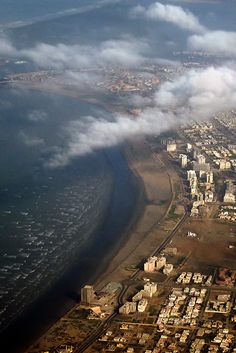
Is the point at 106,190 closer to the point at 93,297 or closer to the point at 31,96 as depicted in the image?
the point at 93,297

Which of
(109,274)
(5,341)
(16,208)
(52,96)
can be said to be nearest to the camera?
(5,341)

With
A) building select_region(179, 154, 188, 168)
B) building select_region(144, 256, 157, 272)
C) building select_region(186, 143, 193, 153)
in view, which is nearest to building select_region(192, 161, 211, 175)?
building select_region(179, 154, 188, 168)

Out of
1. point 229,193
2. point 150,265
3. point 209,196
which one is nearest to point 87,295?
point 150,265

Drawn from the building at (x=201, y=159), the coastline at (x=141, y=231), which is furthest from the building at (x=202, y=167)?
the coastline at (x=141, y=231)

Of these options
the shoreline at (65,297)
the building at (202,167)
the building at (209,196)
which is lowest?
the shoreline at (65,297)

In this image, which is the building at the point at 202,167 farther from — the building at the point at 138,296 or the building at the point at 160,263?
the building at the point at 138,296

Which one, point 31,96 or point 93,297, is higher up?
point 31,96

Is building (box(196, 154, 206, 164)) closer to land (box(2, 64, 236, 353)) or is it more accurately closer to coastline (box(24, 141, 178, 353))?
land (box(2, 64, 236, 353))

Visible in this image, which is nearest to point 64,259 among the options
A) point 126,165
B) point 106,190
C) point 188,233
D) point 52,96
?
point 188,233
